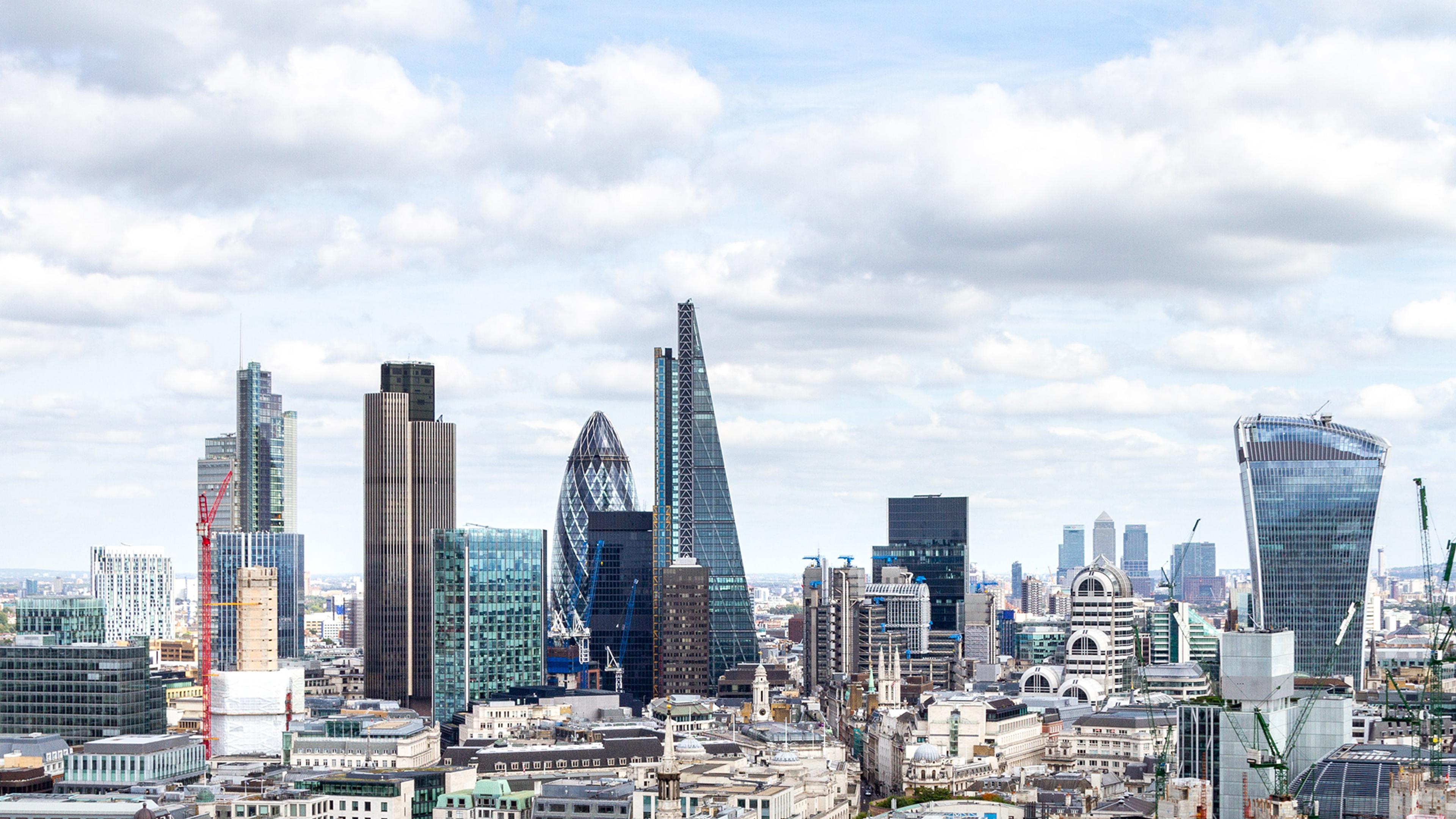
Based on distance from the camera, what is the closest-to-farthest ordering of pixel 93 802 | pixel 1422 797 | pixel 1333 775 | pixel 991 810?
1. pixel 1422 797
2. pixel 1333 775
3. pixel 93 802
4. pixel 991 810

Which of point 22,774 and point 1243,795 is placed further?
point 22,774

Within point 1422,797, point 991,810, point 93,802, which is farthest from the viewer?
Answer: point 991,810

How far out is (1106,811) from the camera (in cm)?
18312

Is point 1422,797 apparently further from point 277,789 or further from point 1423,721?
point 277,789

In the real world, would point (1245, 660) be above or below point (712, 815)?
above

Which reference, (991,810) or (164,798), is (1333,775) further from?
(164,798)

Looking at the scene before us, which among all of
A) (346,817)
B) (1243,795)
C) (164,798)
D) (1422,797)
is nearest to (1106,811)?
(1243,795)

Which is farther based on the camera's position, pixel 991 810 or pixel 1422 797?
pixel 991 810

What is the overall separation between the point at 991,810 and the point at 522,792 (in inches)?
1755

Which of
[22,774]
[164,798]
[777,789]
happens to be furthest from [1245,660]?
[22,774]

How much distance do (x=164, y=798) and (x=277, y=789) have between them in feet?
37.4

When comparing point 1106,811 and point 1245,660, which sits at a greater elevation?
point 1245,660

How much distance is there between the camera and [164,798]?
18662 centimetres

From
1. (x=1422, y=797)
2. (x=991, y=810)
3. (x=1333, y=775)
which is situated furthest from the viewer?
(x=991, y=810)
